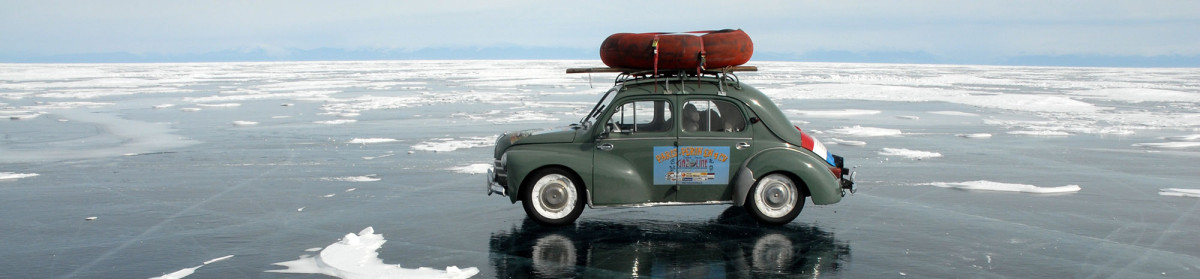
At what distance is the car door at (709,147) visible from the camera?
29.2 feet

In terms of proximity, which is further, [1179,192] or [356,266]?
[1179,192]

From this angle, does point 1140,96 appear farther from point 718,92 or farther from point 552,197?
point 552,197

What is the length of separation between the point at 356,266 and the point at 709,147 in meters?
3.56

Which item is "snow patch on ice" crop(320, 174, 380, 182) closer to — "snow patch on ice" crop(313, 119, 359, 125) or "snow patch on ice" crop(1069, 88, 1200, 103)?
"snow patch on ice" crop(313, 119, 359, 125)

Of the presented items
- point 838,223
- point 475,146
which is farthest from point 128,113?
point 838,223

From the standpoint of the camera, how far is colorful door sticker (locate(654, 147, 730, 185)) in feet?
29.2

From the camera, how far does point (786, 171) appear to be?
8875 millimetres

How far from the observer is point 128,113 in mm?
26281

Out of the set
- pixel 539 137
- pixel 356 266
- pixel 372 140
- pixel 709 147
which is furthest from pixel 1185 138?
→ pixel 356 266

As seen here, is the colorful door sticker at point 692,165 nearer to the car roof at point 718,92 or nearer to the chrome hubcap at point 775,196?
the chrome hubcap at point 775,196

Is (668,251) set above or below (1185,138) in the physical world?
below

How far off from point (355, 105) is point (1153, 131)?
2263cm

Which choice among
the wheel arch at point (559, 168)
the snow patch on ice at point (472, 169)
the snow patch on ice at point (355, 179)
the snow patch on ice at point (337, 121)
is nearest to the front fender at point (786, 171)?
the wheel arch at point (559, 168)

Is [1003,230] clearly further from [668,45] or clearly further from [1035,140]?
[1035,140]
